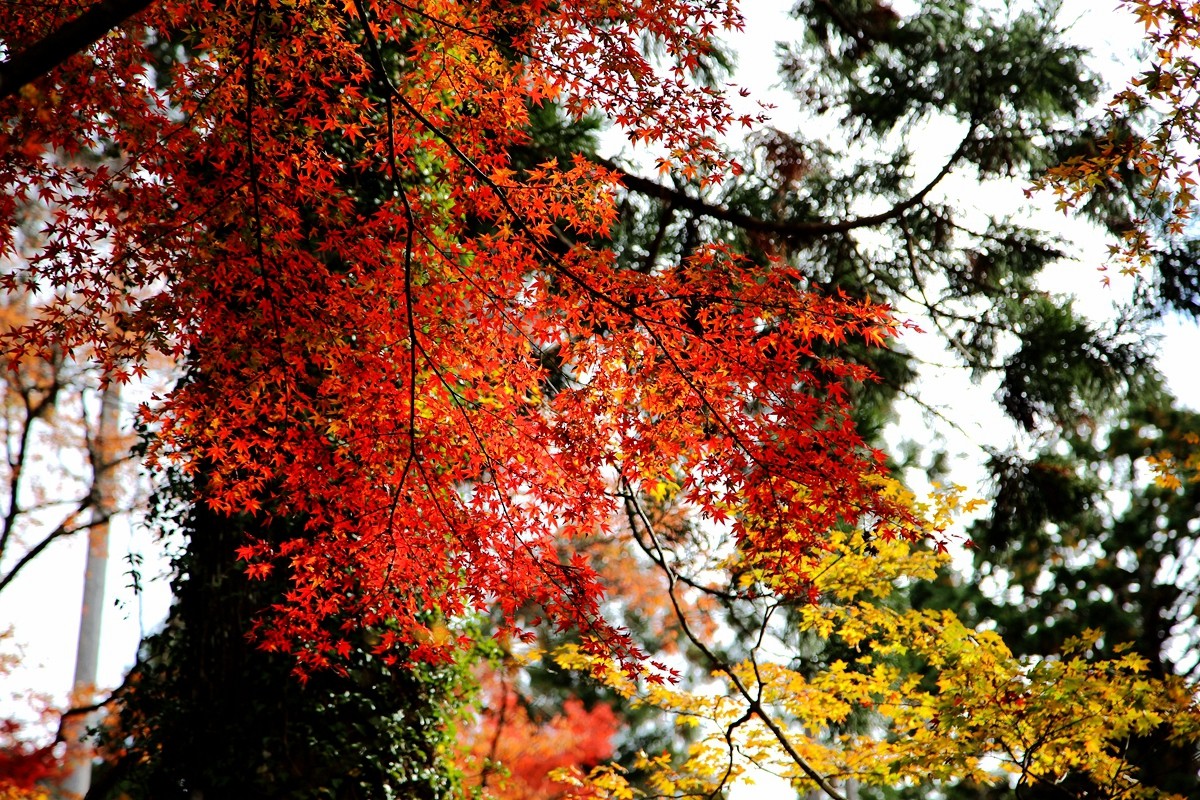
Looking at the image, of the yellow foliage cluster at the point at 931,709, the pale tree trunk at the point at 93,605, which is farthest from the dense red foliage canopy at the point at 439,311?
the pale tree trunk at the point at 93,605

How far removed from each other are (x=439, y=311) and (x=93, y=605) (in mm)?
7531

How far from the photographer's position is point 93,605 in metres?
9.74

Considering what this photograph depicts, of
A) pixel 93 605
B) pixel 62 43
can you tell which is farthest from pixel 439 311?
pixel 93 605

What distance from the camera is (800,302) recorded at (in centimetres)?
383

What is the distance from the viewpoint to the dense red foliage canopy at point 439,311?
3998 millimetres

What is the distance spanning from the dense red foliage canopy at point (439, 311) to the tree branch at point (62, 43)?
1.63 m

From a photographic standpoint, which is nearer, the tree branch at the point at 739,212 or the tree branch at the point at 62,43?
the tree branch at the point at 62,43

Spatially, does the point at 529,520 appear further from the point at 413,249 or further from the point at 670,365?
the point at 413,249

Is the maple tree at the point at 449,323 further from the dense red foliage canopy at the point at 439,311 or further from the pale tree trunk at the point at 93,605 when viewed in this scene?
the pale tree trunk at the point at 93,605

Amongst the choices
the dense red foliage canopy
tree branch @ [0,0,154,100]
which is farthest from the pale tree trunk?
tree branch @ [0,0,154,100]

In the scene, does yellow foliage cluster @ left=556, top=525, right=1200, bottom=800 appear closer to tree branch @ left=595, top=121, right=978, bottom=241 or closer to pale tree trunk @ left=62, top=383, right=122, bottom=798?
tree branch @ left=595, top=121, right=978, bottom=241

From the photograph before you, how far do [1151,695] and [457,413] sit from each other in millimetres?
3977

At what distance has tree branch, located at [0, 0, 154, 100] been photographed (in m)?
2.18

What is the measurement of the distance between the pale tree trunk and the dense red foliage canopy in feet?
18.7
